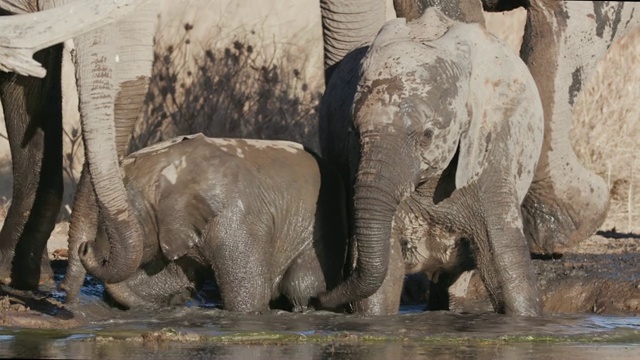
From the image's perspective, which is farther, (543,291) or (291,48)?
(291,48)

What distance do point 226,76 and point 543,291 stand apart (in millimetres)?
3536

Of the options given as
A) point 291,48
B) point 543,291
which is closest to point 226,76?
point 291,48

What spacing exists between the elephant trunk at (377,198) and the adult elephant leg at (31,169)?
1.98 metres

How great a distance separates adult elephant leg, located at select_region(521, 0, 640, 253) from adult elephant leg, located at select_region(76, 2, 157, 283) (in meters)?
2.14

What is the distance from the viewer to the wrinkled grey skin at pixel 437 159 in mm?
7773

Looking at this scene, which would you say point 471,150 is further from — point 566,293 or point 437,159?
point 566,293

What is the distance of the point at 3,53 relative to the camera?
7281mm

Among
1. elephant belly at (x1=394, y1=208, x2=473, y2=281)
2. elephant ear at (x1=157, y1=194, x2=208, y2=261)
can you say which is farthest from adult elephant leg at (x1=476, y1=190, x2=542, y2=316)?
elephant ear at (x1=157, y1=194, x2=208, y2=261)

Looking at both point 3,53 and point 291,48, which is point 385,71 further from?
point 291,48

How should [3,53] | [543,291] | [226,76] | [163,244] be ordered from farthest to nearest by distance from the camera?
[226,76]
[543,291]
[163,244]
[3,53]

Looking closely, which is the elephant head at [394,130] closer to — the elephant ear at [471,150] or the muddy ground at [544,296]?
the elephant ear at [471,150]

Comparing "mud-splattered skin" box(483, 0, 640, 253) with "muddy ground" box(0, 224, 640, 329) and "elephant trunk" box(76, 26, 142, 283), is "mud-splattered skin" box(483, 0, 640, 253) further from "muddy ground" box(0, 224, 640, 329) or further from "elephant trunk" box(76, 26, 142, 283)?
"elephant trunk" box(76, 26, 142, 283)

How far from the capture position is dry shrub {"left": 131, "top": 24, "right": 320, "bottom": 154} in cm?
1163

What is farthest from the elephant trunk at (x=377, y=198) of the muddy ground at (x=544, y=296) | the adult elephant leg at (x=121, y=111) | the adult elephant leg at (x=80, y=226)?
the adult elephant leg at (x=80, y=226)
